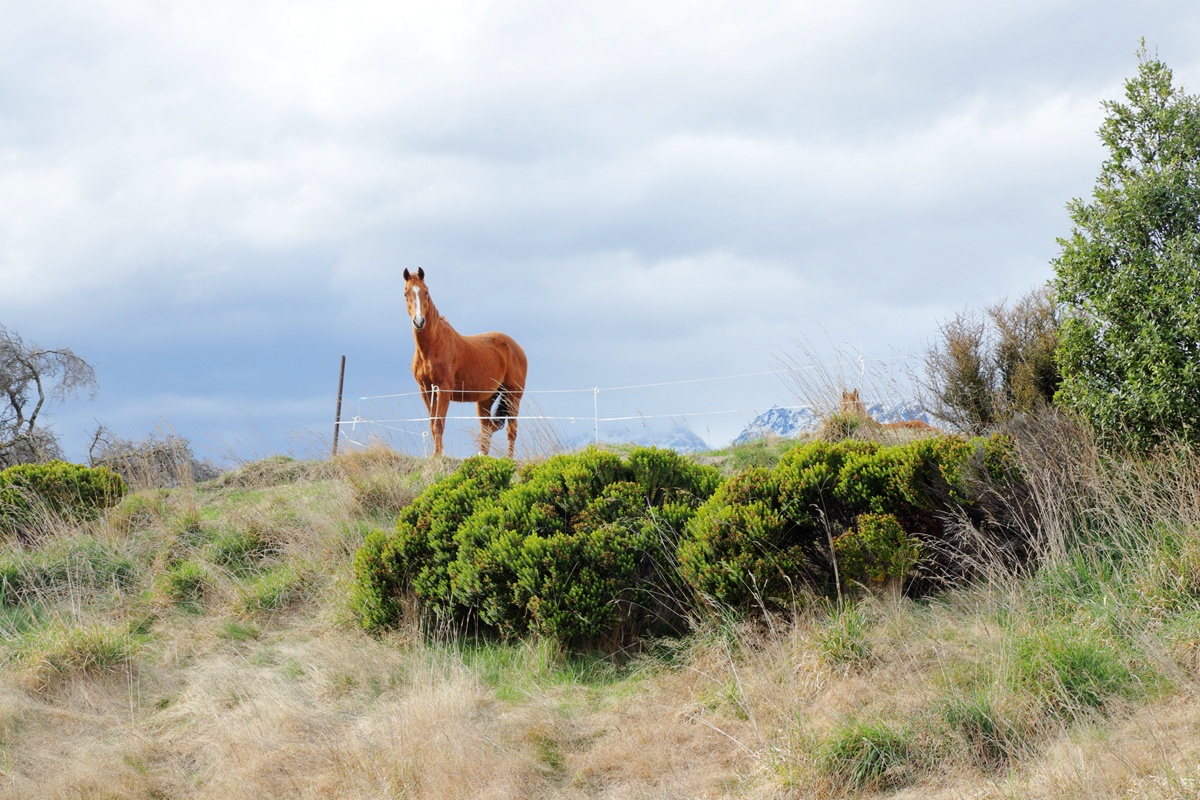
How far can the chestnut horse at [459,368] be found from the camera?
12555mm

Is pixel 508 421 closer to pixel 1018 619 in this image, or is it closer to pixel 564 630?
pixel 564 630

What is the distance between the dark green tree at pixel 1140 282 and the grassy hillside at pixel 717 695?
0.35 meters

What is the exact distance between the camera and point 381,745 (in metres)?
5.35

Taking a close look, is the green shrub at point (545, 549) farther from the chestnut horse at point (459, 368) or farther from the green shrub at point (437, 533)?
the chestnut horse at point (459, 368)

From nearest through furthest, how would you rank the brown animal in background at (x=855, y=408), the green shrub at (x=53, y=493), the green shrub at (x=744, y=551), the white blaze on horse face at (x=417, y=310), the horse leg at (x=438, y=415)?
the green shrub at (x=744, y=551), the brown animal in background at (x=855, y=408), the green shrub at (x=53, y=493), the white blaze on horse face at (x=417, y=310), the horse leg at (x=438, y=415)

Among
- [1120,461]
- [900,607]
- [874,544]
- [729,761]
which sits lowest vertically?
[729,761]

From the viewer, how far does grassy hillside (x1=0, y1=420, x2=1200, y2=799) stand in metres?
4.50

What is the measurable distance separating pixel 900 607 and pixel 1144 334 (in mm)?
2759

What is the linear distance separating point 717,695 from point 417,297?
816 centimetres

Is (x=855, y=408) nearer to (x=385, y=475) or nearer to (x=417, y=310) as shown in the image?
(x=385, y=475)

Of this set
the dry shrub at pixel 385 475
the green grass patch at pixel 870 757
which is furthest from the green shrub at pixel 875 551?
the dry shrub at pixel 385 475

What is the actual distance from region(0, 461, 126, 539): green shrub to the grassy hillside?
327 cm

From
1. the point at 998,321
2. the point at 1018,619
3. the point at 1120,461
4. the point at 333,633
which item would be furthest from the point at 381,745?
the point at 998,321

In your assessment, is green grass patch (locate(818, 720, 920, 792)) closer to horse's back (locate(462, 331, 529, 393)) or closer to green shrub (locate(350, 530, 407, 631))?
green shrub (locate(350, 530, 407, 631))
